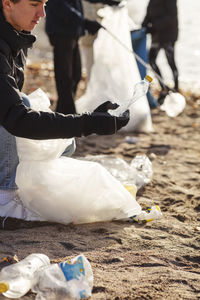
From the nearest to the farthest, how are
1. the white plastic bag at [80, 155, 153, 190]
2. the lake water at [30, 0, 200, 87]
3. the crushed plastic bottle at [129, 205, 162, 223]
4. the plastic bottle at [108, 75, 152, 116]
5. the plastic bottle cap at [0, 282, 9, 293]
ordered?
the plastic bottle cap at [0, 282, 9, 293], the plastic bottle at [108, 75, 152, 116], the crushed plastic bottle at [129, 205, 162, 223], the white plastic bag at [80, 155, 153, 190], the lake water at [30, 0, 200, 87]

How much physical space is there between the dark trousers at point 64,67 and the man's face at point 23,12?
7.11 ft

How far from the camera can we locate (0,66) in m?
2.10

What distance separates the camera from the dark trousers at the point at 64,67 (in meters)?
4.38

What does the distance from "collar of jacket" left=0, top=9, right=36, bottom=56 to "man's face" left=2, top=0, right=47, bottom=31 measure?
35 mm

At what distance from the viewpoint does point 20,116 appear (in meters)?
2.05

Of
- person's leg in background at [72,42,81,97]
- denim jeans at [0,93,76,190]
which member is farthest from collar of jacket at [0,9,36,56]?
person's leg in background at [72,42,81,97]

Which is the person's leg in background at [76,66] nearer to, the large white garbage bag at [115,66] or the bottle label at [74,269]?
the large white garbage bag at [115,66]

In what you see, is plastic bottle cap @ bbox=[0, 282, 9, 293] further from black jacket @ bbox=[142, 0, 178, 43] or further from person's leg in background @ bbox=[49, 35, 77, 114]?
black jacket @ bbox=[142, 0, 178, 43]

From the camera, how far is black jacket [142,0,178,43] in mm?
5758

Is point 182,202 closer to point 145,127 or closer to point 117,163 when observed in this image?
point 117,163

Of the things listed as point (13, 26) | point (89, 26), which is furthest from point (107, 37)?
point (13, 26)

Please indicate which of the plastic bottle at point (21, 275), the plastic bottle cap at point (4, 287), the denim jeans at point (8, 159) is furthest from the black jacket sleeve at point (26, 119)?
the plastic bottle cap at point (4, 287)

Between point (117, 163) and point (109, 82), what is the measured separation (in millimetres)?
1384

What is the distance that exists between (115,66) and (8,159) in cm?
231
